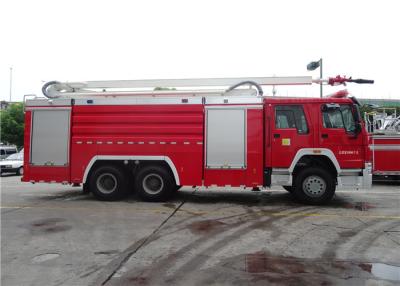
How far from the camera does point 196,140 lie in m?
10.9

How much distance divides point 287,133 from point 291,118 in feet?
1.38

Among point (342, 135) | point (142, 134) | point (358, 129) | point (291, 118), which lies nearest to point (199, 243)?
point (142, 134)

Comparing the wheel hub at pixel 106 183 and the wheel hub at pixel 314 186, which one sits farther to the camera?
the wheel hub at pixel 106 183

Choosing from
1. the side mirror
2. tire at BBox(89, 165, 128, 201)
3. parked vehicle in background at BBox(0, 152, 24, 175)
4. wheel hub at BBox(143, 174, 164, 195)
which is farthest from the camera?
parked vehicle in background at BBox(0, 152, 24, 175)

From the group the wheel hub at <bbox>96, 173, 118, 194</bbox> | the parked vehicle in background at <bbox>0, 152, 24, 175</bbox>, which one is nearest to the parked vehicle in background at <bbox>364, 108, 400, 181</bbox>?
the wheel hub at <bbox>96, 173, 118, 194</bbox>

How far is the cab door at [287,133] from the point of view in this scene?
1056 centimetres

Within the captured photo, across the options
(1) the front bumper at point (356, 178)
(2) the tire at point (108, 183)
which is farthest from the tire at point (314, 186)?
(2) the tire at point (108, 183)

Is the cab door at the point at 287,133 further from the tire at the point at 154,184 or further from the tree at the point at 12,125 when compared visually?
the tree at the point at 12,125

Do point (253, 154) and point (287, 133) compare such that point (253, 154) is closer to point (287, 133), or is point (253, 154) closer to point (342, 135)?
point (287, 133)

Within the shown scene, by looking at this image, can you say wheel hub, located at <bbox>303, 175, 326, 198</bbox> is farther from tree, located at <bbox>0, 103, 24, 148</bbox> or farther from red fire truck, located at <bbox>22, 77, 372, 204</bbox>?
tree, located at <bbox>0, 103, 24, 148</bbox>

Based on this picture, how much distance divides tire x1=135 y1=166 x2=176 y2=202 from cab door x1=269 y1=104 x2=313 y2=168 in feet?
9.40

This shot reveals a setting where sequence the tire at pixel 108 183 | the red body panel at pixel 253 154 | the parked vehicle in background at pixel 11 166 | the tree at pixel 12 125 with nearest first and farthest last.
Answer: the red body panel at pixel 253 154 → the tire at pixel 108 183 → the parked vehicle in background at pixel 11 166 → the tree at pixel 12 125

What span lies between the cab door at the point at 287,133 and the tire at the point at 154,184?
2.86 meters

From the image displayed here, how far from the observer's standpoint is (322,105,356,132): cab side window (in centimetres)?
1051
